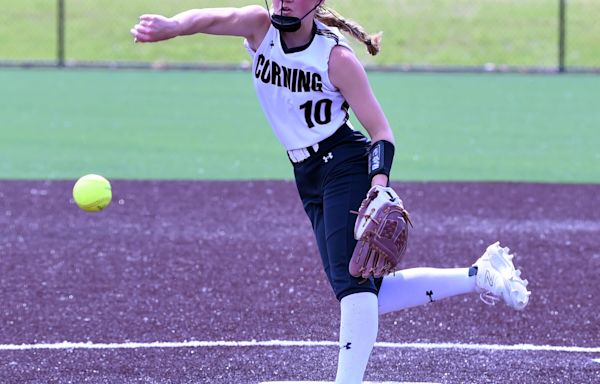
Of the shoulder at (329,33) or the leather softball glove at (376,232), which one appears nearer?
the leather softball glove at (376,232)

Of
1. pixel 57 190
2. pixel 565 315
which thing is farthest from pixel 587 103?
pixel 565 315

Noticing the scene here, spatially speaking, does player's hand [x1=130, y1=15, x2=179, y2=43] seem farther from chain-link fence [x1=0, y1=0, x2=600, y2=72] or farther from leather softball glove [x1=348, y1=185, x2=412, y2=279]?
chain-link fence [x1=0, y1=0, x2=600, y2=72]

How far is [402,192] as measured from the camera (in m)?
10.8

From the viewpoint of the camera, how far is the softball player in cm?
494

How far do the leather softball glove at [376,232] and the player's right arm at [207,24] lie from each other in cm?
90

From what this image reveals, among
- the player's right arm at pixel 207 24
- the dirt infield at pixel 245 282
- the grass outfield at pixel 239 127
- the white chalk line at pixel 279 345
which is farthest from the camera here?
the grass outfield at pixel 239 127

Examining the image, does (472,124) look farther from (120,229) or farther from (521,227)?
(120,229)

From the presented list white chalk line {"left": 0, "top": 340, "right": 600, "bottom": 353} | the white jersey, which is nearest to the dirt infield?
white chalk line {"left": 0, "top": 340, "right": 600, "bottom": 353}

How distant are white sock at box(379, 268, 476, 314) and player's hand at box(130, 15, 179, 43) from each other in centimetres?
146

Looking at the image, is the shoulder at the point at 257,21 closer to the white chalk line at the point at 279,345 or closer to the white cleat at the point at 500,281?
the white cleat at the point at 500,281

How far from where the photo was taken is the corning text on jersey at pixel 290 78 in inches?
198

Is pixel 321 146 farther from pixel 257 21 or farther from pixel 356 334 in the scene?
pixel 356 334

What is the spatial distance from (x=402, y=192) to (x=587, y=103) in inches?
262

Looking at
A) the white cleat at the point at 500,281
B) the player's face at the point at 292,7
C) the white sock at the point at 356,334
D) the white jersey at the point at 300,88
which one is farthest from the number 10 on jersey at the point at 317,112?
the white cleat at the point at 500,281
